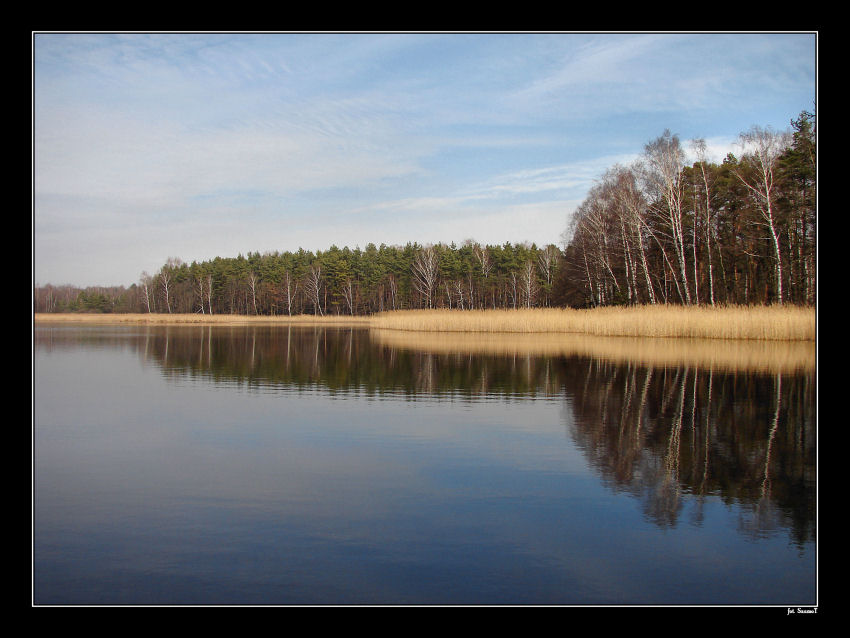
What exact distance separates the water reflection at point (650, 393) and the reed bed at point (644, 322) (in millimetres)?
1248

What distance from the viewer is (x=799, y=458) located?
6285mm

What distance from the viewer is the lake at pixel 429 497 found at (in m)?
3.63

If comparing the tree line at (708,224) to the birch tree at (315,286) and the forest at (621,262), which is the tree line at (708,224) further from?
the birch tree at (315,286)

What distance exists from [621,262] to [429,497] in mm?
37257

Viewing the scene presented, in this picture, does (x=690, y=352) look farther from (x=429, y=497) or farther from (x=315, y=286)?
(x=315, y=286)

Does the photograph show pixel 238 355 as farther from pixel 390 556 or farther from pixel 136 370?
pixel 390 556

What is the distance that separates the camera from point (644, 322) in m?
26.0

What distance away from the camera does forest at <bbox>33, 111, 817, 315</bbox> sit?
2966cm

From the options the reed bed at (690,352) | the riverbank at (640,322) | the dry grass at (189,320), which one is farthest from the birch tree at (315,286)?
the reed bed at (690,352)

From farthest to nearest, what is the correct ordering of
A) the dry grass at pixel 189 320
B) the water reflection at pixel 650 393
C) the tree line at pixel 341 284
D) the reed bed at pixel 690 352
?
the tree line at pixel 341 284, the dry grass at pixel 189 320, the reed bed at pixel 690 352, the water reflection at pixel 650 393

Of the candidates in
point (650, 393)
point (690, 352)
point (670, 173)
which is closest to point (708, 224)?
point (670, 173)

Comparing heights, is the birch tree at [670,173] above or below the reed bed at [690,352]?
above
